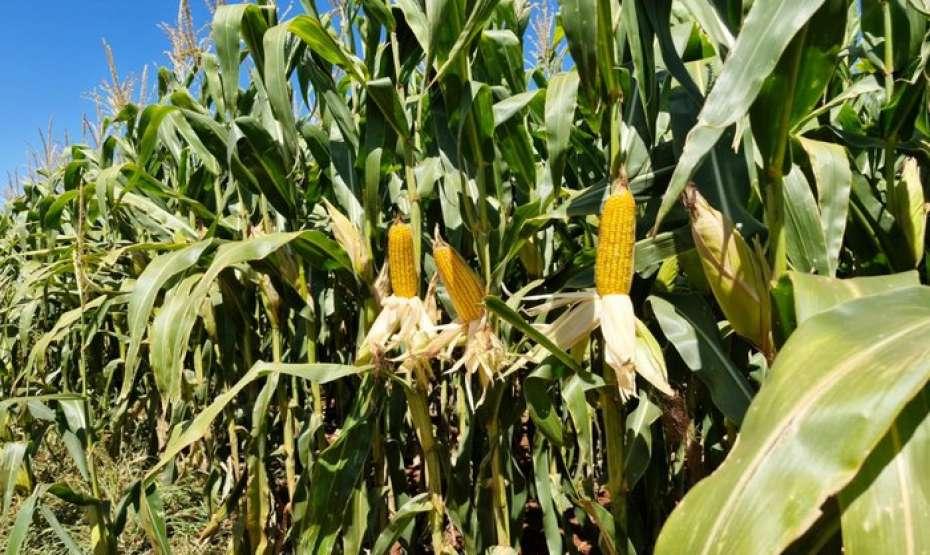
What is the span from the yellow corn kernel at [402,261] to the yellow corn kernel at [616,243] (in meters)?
0.50

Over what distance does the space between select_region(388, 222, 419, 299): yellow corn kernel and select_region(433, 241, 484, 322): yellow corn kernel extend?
91mm

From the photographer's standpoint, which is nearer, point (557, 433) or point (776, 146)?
point (776, 146)

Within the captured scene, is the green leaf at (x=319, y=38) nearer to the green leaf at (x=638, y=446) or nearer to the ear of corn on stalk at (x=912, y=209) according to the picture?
the green leaf at (x=638, y=446)

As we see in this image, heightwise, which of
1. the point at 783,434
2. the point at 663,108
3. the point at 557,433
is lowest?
the point at 557,433

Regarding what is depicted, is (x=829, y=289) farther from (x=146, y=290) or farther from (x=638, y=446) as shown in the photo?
(x=146, y=290)

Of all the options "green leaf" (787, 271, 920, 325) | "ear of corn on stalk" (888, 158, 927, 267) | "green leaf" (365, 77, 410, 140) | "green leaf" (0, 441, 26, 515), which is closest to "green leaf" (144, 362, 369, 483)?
"green leaf" (365, 77, 410, 140)

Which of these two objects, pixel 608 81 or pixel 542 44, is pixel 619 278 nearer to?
pixel 608 81

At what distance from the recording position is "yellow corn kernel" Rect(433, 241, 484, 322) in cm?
157

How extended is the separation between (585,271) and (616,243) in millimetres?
331

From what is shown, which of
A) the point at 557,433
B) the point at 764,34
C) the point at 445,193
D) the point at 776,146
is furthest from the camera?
the point at 445,193

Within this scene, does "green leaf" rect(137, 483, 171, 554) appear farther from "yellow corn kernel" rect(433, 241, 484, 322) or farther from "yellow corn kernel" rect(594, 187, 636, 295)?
"yellow corn kernel" rect(594, 187, 636, 295)

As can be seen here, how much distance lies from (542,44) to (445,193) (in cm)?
214

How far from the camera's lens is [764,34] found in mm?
1006

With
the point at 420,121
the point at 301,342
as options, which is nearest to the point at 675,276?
the point at 420,121
